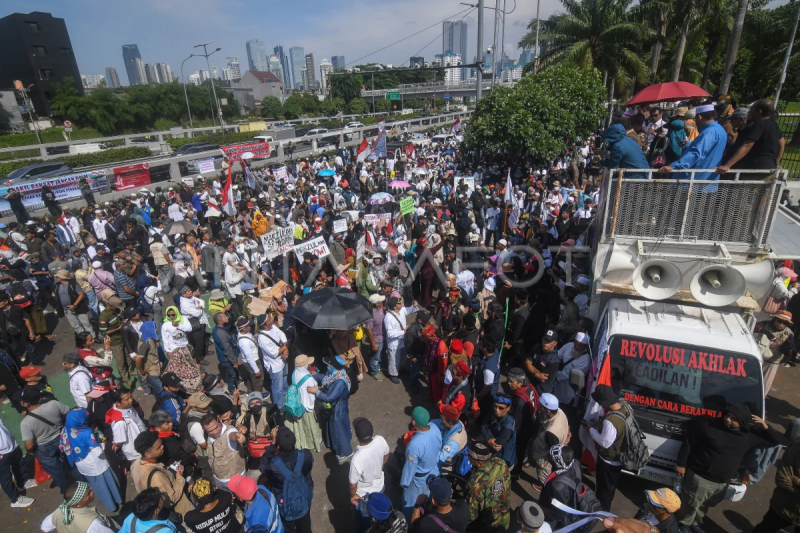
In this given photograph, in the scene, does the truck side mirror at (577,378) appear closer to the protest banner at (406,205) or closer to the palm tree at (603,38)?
the protest banner at (406,205)

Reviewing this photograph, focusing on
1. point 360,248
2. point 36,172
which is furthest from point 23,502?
point 36,172

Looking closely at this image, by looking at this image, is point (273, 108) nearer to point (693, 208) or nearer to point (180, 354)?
point (180, 354)

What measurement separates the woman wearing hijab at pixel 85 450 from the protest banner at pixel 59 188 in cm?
1435

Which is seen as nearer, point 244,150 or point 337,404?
point 337,404

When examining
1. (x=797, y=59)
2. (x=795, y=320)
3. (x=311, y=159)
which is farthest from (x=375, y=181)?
(x=797, y=59)

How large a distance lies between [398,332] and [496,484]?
3312 millimetres

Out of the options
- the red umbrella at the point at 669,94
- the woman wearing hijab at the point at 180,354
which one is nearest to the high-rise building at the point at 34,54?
the woman wearing hijab at the point at 180,354

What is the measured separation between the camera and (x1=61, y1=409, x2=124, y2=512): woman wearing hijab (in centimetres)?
450

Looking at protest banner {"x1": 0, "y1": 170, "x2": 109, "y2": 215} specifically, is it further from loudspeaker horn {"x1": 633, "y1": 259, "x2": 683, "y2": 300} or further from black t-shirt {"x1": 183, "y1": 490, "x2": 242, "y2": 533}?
loudspeaker horn {"x1": 633, "y1": 259, "x2": 683, "y2": 300}

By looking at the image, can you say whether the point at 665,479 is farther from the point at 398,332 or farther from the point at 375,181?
the point at 375,181

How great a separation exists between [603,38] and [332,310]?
26533 mm

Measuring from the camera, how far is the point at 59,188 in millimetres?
16328

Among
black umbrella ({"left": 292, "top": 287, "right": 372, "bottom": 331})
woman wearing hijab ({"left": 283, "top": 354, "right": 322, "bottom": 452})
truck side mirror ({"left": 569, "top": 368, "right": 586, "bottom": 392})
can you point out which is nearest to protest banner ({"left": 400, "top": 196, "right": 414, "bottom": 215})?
black umbrella ({"left": 292, "top": 287, "right": 372, "bottom": 331})

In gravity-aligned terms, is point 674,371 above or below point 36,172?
below
